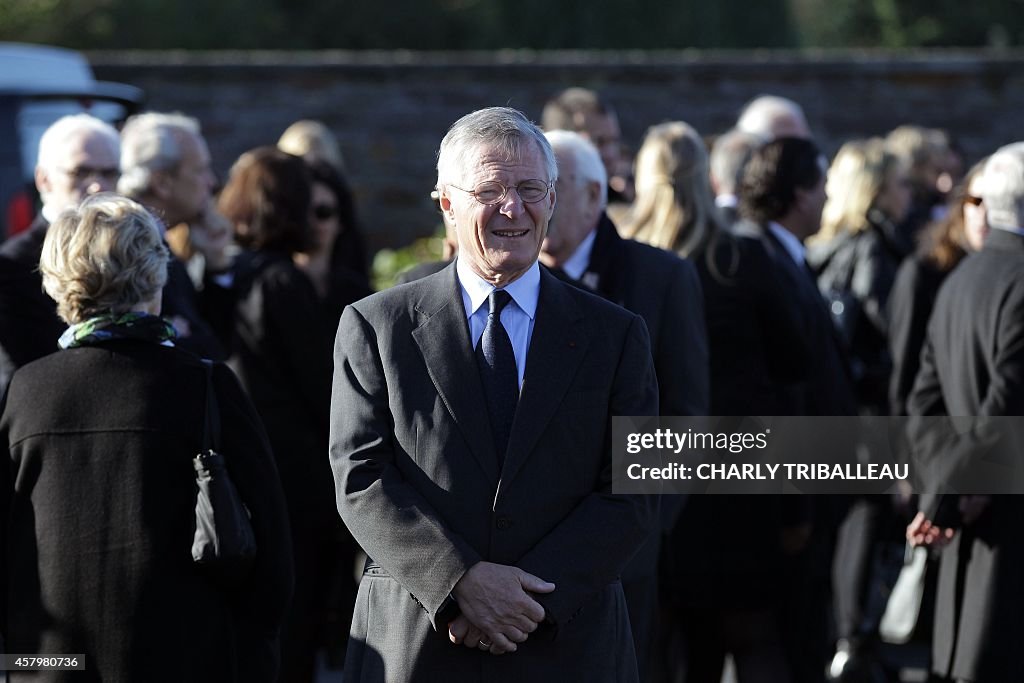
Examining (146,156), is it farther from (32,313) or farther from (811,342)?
(811,342)

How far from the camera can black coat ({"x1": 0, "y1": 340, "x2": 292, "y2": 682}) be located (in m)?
3.61

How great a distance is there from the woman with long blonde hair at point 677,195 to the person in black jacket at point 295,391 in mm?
1285

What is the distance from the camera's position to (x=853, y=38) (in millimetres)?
35250

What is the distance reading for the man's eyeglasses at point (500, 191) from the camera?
11.0 ft

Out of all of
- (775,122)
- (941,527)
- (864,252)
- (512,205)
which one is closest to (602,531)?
(512,205)

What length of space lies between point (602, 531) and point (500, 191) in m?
0.80

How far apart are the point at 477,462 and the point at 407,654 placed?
0.46 m

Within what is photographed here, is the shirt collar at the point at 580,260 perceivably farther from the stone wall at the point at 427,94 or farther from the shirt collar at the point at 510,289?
the stone wall at the point at 427,94

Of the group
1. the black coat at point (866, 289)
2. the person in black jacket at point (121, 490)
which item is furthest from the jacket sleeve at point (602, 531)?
the black coat at point (866, 289)

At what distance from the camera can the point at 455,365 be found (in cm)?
338

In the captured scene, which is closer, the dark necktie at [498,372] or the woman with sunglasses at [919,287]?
the dark necktie at [498,372]

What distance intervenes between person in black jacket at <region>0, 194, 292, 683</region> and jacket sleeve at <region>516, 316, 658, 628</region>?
884 millimetres

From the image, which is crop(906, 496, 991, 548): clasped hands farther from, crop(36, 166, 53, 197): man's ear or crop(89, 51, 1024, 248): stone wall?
crop(89, 51, 1024, 248): stone wall

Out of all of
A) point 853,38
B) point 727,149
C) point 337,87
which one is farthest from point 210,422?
point 853,38
